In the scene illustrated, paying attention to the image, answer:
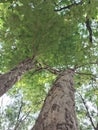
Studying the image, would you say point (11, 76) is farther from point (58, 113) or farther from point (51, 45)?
point (58, 113)

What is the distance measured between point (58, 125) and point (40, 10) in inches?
156

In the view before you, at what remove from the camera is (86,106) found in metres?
12.9

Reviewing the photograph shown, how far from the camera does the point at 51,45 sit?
260 inches

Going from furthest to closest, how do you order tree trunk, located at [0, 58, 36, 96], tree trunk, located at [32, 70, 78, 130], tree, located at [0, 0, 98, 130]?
tree trunk, located at [0, 58, 36, 96]
tree, located at [0, 0, 98, 130]
tree trunk, located at [32, 70, 78, 130]

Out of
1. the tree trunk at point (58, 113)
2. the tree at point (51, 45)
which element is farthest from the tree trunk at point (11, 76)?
the tree trunk at point (58, 113)

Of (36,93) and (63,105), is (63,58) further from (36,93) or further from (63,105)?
(63,105)

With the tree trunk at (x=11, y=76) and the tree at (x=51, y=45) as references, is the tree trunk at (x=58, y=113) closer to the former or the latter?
the tree at (x=51, y=45)

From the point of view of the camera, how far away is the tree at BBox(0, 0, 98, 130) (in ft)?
11.8

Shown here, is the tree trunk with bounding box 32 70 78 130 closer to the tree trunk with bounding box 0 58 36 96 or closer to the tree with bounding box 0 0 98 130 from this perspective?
the tree with bounding box 0 0 98 130

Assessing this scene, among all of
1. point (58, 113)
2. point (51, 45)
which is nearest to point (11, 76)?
point (51, 45)

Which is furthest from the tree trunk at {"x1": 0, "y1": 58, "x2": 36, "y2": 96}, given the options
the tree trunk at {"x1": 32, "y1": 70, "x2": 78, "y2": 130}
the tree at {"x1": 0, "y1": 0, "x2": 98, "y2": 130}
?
the tree trunk at {"x1": 32, "y1": 70, "x2": 78, "y2": 130}

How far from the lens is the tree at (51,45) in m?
3.60

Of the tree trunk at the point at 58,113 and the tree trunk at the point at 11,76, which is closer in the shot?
the tree trunk at the point at 58,113

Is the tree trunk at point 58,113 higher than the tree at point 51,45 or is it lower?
lower
